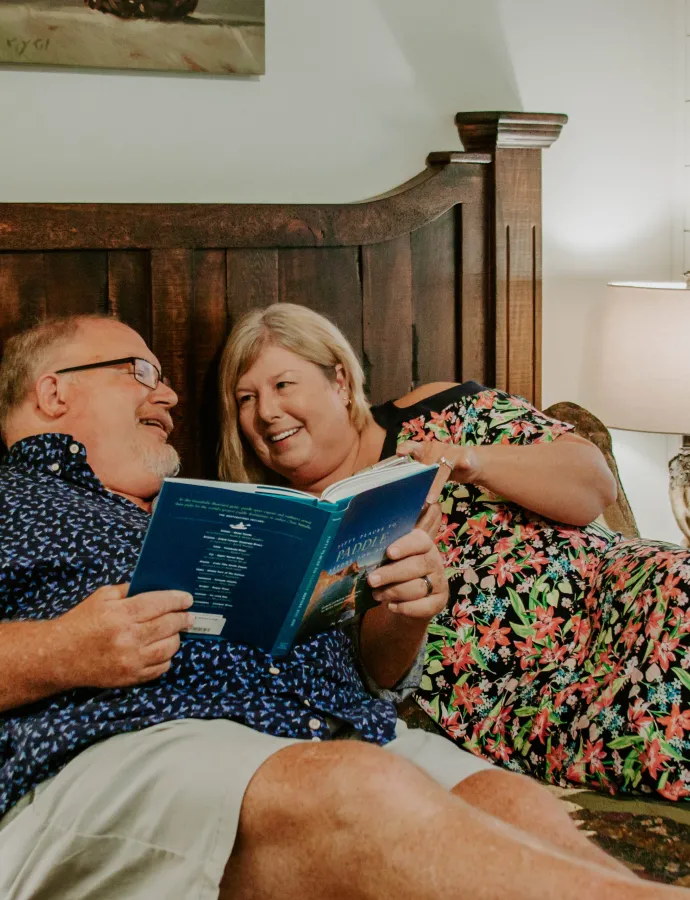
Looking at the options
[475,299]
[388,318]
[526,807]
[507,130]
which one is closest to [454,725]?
[526,807]

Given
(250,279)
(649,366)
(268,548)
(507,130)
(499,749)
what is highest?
(507,130)

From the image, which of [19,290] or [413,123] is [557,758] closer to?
[19,290]

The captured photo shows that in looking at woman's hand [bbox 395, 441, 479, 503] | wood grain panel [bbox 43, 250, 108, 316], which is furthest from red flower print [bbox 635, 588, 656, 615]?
wood grain panel [bbox 43, 250, 108, 316]

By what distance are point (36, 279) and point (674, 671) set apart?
135cm

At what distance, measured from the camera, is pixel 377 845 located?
1067 mm

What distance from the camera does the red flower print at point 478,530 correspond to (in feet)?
6.59

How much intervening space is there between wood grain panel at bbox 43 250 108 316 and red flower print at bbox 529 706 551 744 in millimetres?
1120

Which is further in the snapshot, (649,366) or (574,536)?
(649,366)

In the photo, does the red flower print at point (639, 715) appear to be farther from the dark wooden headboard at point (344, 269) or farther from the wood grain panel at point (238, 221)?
the wood grain panel at point (238, 221)

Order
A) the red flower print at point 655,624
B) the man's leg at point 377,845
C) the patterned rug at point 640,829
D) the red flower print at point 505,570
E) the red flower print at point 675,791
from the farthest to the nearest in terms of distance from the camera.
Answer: the red flower print at point 505,570 < the red flower print at point 655,624 < the red flower print at point 675,791 < the patterned rug at point 640,829 < the man's leg at point 377,845

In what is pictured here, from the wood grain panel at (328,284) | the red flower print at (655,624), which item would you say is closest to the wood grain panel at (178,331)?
the wood grain panel at (328,284)

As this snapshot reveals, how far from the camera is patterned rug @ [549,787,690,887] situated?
138 cm

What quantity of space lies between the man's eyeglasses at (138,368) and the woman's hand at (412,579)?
1.94 ft

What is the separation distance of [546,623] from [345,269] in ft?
2.86
